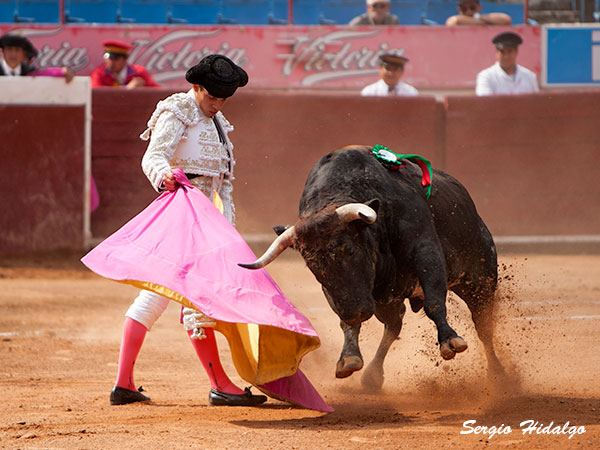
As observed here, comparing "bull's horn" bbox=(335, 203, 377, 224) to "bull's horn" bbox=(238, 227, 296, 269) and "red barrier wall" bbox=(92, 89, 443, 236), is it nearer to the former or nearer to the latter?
"bull's horn" bbox=(238, 227, 296, 269)

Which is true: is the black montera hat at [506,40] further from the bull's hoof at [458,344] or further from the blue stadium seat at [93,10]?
the bull's hoof at [458,344]

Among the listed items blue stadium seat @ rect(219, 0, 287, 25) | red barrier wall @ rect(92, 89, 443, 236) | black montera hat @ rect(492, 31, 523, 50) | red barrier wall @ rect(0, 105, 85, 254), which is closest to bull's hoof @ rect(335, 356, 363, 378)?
red barrier wall @ rect(92, 89, 443, 236)

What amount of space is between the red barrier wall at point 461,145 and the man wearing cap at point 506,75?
0.69ft

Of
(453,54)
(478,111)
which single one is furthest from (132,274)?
(453,54)

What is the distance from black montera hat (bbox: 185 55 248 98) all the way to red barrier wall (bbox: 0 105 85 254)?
463 centimetres

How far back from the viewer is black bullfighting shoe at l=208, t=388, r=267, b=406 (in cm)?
342

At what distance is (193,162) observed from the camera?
3.45 m

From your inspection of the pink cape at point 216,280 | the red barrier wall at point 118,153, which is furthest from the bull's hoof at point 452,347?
the red barrier wall at point 118,153

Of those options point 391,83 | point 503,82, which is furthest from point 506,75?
point 391,83

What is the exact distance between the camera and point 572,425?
9.64 feet

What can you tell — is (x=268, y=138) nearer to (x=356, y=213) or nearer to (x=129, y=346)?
(x=129, y=346)

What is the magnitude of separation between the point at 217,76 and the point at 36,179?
15.6ft

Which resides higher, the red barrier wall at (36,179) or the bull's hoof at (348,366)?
the red barrier wall at (36,179)

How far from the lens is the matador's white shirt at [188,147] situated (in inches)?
132
